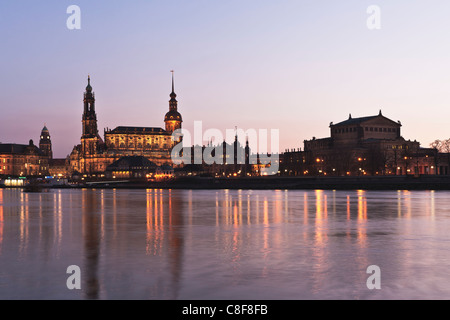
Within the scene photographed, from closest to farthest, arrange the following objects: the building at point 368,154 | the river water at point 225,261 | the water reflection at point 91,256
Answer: the river water at point 225,261 → the water reflection at point 91,256 → the building at point 368,154

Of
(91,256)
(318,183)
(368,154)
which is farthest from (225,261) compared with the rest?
(368,154)

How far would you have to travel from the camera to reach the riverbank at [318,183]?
10956 cm

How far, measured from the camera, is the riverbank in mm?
109562

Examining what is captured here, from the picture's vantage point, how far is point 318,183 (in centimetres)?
13112

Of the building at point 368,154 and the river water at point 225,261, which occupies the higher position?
the building at point 368,154

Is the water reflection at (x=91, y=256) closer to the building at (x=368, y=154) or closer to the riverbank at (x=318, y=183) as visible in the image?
the riverbank at (x=318, y=183)

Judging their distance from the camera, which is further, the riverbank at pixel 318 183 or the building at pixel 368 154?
the building at pixel 368 154

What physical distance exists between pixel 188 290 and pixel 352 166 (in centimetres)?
15689

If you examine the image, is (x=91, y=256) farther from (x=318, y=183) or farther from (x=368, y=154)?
(x=368, y=154)

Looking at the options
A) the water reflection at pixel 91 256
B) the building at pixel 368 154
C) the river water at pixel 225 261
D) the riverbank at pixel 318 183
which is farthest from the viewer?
the building at pixel 368 154

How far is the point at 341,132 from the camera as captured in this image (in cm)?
19438

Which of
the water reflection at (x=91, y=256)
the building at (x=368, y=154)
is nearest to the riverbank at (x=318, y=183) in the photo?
the building at (x=368, y=154)
